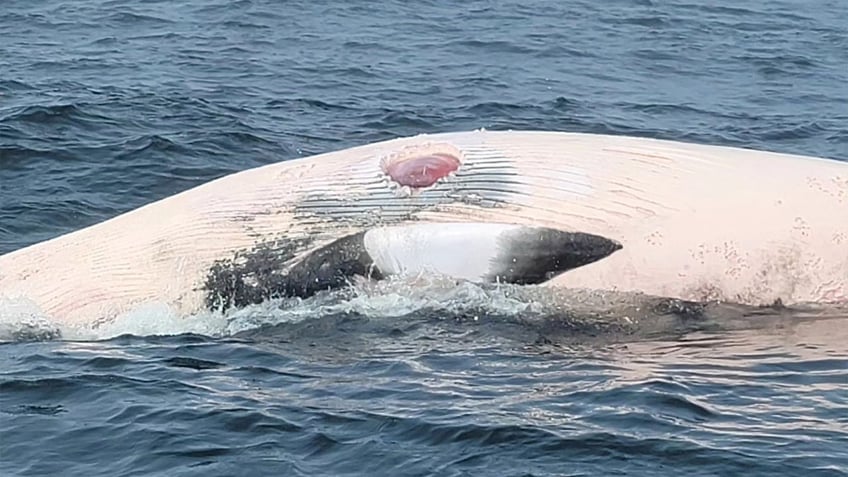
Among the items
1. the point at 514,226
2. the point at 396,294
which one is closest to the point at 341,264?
the point at 396,294

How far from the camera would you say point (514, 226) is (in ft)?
33.6

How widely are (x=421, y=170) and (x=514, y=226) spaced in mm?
713

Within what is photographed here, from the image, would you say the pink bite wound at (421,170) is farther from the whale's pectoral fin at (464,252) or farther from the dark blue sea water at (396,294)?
the dark blue sea water at (396,294)

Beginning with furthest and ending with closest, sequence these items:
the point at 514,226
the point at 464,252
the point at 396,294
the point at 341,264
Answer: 1. the point at 396,294
2. the point at 341,264
3. the point at 464,252
4. the point at 514,226

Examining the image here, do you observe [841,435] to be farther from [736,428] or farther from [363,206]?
[363,206]

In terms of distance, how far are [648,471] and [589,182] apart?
2.91 meters

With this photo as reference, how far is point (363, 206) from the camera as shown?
10391mm

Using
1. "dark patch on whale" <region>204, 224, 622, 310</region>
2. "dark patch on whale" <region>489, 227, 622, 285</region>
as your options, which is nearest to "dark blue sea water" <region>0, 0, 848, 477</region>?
"dark patch on whale" <region>204, 224, 622, 310</region>

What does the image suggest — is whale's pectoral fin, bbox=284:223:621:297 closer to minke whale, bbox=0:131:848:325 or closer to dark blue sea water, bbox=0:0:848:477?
minke whale, bbox=0:131:848:325

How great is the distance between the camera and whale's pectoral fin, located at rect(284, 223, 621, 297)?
404 inches

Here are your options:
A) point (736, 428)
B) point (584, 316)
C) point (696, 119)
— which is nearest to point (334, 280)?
point (584, 316)

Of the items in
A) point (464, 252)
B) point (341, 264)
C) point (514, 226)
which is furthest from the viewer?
point (341, 264)

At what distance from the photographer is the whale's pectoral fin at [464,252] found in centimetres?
1027

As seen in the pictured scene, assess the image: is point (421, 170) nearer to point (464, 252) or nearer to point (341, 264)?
point (464, 252)
